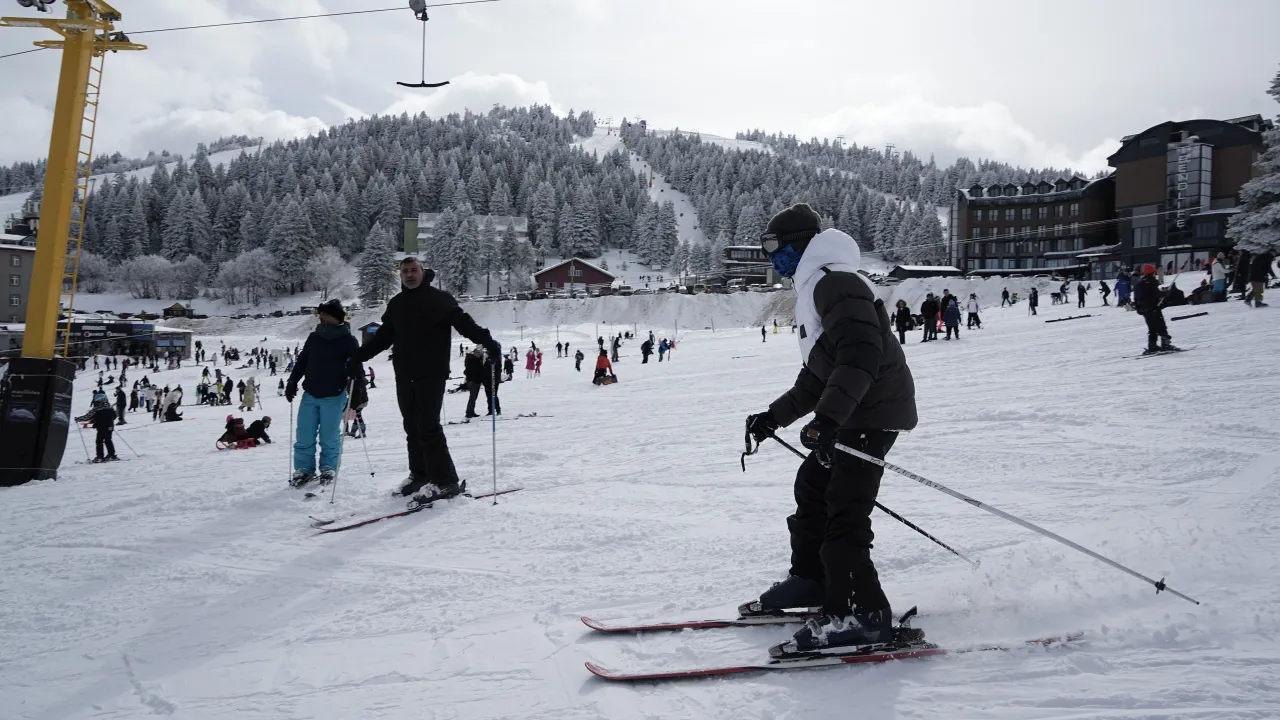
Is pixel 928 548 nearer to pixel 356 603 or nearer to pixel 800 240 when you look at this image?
pixel 800 240

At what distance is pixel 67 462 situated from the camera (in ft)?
38.7

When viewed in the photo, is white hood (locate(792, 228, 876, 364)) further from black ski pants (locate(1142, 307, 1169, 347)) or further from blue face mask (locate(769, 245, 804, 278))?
black ski pants (locate(1142, 307, 1169, 347))

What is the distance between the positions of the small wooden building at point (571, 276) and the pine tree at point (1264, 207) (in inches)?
2527

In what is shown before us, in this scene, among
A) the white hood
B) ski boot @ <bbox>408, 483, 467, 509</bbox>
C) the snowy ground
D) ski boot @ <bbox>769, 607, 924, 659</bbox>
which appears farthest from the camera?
ski boot @ <bbox>408, 483, 467, 509</bbox>

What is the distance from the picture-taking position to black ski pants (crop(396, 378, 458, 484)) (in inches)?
207

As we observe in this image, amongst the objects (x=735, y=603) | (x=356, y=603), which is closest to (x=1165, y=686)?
(x=735, y=603)

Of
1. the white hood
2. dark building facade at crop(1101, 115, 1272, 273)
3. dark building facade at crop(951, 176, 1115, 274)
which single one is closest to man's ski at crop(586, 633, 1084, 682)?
the white hood

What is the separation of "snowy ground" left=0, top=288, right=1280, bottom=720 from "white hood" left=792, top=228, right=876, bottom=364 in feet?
4.34

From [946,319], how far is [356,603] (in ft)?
59.2

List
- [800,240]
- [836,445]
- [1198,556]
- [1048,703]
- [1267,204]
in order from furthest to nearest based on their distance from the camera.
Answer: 1. [1267,204]
2. [1198,556]
3. [800,240]
4. [836,445]
5. [1048,703]

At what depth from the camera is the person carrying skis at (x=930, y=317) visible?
711 inches

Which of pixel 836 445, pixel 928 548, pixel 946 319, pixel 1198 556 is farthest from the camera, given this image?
pixel 946 319

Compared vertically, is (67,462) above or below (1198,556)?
below

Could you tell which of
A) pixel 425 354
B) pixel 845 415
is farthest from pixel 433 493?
pixel 845 415
